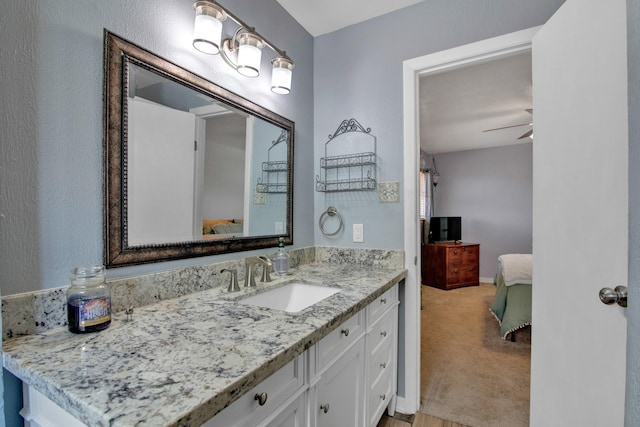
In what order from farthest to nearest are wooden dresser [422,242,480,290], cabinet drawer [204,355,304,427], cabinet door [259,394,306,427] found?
wooden dresser [422,242,480,290] → cabinet door [259,394,306,427] → cabinet drawer [204,355,304,427]

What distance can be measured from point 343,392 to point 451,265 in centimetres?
417

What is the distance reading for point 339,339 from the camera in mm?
1069

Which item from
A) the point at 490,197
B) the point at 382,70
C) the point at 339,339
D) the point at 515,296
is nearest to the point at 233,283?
the point at 339,339

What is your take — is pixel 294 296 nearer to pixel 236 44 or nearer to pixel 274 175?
pixel 274 175

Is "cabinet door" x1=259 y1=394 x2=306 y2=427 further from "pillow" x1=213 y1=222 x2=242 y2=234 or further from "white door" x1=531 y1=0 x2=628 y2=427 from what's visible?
"white door" x1=531 y1=0 x2=628 y2=427

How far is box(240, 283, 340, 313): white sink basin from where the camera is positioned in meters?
1.36

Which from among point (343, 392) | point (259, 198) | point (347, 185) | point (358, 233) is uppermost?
point (347, 185)

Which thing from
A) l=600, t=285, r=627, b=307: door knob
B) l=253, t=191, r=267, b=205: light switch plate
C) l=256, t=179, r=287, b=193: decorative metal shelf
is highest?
l=256, t=179, r=287, b=193: decorative metal shelf

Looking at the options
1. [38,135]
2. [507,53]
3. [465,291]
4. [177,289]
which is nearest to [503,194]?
[465,291]

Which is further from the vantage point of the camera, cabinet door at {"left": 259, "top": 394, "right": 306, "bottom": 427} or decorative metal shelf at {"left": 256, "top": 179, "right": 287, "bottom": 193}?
decorative metal shelf at {"left": 256, "top": 179, "right": 287, "bottom": 193}

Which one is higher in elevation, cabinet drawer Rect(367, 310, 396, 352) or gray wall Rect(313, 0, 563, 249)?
gray wall Rect(313, 0, 563, 249)

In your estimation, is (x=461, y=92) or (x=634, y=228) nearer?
(x=634, y=228)

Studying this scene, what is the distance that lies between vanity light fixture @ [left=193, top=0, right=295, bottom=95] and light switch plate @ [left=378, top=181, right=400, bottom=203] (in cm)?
81

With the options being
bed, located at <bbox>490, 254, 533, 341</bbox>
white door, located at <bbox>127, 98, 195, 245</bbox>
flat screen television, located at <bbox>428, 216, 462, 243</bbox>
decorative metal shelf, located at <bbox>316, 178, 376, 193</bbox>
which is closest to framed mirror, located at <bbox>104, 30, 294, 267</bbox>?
white door, located at <bbox>127, 98, 195, 245</bbox>
